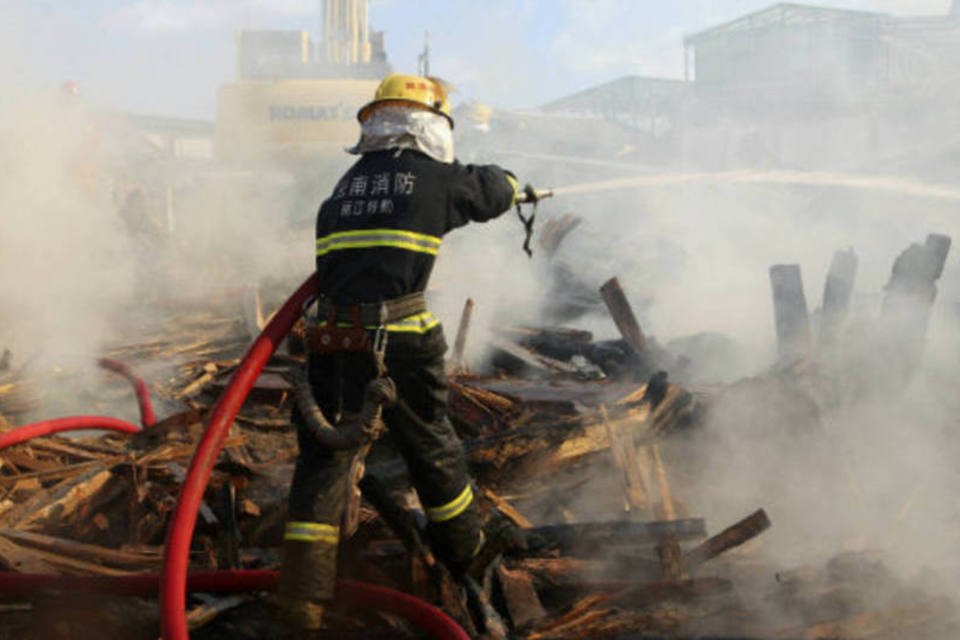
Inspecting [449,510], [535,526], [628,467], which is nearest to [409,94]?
[449,510]

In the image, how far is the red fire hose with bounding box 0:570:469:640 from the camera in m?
2.88

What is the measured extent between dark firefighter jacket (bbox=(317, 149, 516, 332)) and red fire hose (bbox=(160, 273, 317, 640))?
0.38 meters

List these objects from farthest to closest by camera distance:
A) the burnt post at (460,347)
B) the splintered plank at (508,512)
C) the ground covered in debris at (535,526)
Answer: the burnt post at (460,347) < the splintered plank at (508,512) < the ground covered in debris at (535,526)

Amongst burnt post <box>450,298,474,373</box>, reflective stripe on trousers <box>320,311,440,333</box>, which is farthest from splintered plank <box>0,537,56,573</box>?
burnt post <box>450,298,474,373</box>

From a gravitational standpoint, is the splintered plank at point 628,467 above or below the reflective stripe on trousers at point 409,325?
below

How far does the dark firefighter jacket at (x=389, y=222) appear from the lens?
120 inches

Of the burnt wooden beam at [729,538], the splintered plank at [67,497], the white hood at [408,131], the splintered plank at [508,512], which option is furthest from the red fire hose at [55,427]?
the burnt wooden beam at [729,538]

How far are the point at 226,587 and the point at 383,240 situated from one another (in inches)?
59.2

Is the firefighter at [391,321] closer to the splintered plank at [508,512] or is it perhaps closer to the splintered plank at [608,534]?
the splintered plank at [608,534]

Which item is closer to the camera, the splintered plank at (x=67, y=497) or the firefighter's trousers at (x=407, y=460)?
the firefighter's trousers at (x=407, y=460)

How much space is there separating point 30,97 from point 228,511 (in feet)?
30.7

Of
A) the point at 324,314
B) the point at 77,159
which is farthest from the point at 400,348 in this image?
the point at 77,159

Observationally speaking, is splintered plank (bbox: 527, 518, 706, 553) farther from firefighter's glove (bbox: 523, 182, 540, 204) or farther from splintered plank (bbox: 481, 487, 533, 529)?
firefighter's glove (bbox: 523, 182, 540, 204)

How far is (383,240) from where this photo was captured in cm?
305
